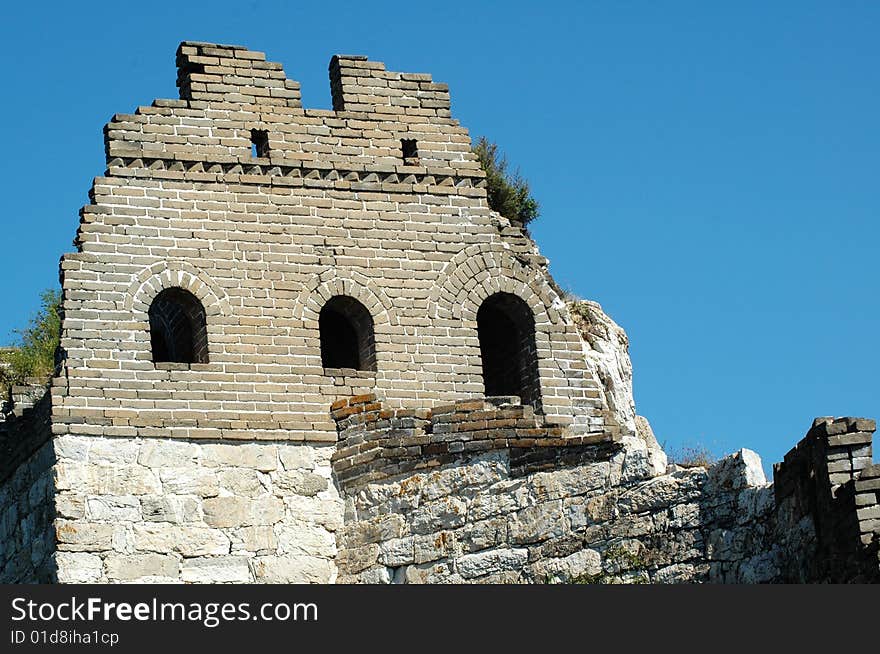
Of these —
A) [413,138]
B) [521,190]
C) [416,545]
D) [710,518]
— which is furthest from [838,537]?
[521,190]

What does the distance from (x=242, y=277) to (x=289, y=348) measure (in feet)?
3.17

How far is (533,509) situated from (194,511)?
3.58 meters

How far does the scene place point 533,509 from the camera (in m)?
22.2

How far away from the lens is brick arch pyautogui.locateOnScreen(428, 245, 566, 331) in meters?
24.6

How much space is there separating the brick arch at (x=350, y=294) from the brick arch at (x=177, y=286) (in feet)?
3.00

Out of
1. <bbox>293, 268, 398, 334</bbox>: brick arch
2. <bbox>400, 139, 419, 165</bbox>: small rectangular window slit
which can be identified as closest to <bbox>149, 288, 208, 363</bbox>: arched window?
<bbox>293, 268, 398, 334</bbox>: brick arch

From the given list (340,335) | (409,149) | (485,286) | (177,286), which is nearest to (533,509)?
(485,286)

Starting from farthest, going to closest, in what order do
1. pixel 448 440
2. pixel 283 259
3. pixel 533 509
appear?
pixel 283 259 < pixel 448 440 < pixel 533 509

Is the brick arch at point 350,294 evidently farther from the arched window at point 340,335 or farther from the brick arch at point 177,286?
the brick arch at point 177,286

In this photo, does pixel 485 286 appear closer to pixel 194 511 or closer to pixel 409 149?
pixel 409 149

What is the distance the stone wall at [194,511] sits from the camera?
22328 millimetres

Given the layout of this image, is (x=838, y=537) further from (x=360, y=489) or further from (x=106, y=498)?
(x=106, y=498)

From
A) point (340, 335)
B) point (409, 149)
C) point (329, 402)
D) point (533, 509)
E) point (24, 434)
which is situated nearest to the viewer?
point (533, 509)

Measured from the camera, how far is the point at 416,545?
22.4 meters
